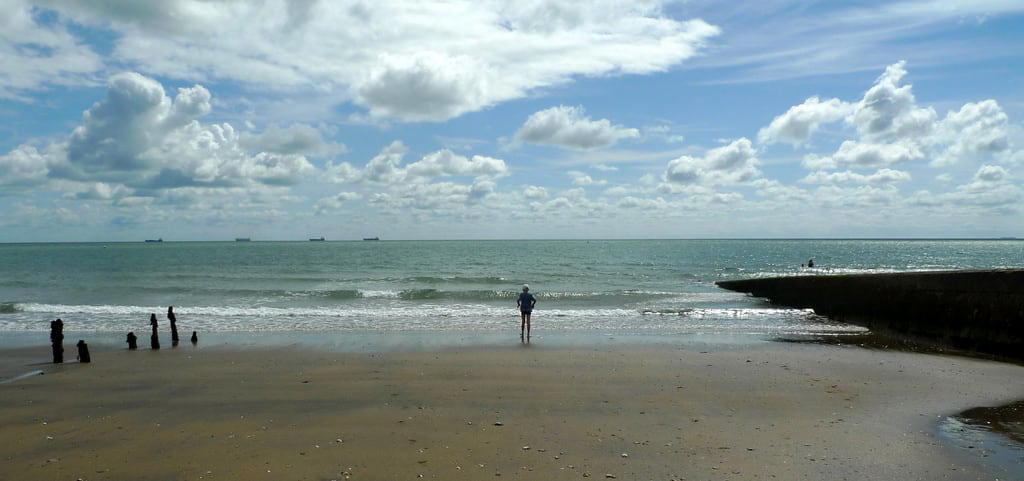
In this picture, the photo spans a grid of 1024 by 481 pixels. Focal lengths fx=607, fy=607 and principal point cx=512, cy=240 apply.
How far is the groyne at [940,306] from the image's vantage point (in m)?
14.5

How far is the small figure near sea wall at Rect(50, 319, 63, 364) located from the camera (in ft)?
49.2

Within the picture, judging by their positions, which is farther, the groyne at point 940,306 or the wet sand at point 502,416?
the groyne at point 940,306

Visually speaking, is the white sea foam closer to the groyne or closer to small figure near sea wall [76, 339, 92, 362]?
the groyne

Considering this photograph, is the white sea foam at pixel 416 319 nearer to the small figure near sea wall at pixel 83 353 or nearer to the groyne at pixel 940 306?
the groyne at pixel 940 306

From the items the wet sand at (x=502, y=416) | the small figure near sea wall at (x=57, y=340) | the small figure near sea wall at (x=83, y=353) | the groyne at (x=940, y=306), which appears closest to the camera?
the wet sand at (x=502, y=416)

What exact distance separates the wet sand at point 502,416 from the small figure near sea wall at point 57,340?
32 centimetres

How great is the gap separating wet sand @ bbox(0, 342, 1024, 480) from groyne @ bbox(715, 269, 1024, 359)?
53.2 inches

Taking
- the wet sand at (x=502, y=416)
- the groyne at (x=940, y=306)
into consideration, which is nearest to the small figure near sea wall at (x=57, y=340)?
the wet sand at (x=502, y=416)

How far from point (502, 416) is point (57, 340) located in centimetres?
1240

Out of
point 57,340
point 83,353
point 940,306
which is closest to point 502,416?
point 83,353

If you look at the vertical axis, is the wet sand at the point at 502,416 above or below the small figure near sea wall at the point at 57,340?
below

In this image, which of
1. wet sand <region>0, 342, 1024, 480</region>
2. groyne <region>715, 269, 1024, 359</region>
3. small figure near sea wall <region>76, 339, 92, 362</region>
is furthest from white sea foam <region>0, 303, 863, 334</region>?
small figure near sea wall <region>76, 339, 92, 362</region>

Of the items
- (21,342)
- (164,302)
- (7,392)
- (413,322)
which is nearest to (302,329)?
(413,322)

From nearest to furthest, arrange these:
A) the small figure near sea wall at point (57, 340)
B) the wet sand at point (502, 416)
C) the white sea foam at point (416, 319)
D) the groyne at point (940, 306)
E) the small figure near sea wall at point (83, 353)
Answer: the wet sand at point (502, 416), the groyne at point (940, 306), the small figure near sea wall at point (57, 340), the small figure near sea wall at point (83, 353), the white sea foam at point (416, 319)
